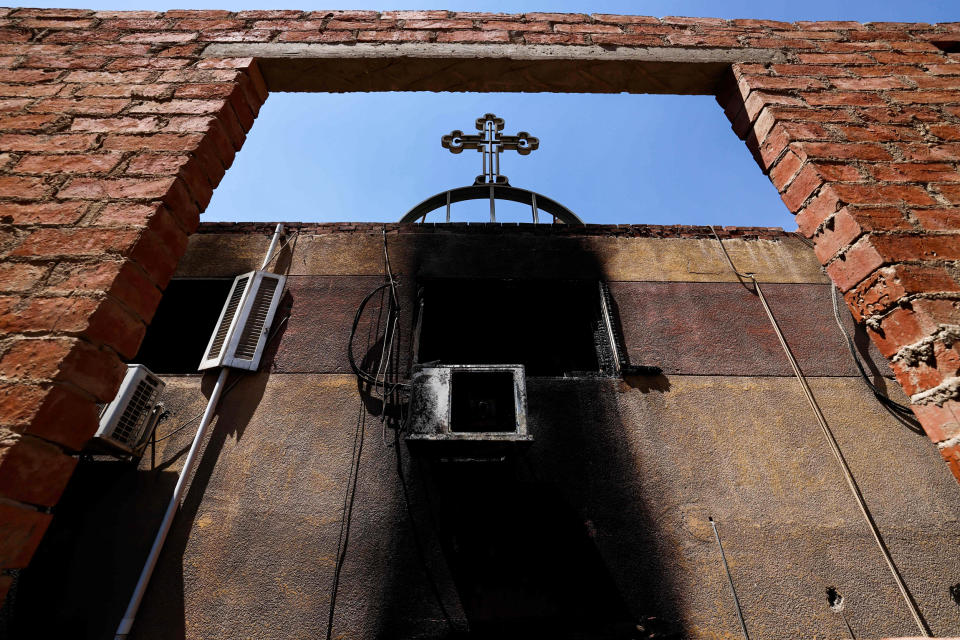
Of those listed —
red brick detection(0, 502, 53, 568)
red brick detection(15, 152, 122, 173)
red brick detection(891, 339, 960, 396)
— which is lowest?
red brick detection(0, 502, 53, 568)

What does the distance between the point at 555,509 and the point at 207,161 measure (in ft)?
10.6

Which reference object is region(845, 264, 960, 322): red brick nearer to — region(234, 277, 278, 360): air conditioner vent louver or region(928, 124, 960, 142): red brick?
region(928, 124, 960, 142): red brick

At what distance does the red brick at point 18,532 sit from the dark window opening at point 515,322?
3632 millimetres

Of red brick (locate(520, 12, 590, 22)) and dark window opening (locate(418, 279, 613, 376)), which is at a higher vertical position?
dark window opening (locate(418, 279, 613, 376))

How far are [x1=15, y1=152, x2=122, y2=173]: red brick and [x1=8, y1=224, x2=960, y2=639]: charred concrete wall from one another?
2.75 m

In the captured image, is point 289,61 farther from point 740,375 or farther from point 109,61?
point 740,375

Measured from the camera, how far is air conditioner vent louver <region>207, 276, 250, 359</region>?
4.18 metres

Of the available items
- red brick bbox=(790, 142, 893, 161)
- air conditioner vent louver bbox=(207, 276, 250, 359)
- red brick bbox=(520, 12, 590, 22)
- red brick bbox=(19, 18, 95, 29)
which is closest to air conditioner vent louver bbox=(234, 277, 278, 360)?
air conditioner vent louver bbox=(207, 276, 250, 359)

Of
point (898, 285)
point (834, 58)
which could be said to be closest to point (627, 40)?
point (834, 58)

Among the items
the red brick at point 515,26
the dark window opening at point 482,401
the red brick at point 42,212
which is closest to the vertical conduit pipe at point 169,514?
the dark window opening at point 482,401

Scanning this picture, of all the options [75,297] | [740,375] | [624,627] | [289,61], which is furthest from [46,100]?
[740,375]

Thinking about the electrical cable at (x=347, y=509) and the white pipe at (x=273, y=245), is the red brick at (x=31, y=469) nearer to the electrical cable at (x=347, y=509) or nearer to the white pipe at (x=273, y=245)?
the electrical cable at (x=347, y=509)

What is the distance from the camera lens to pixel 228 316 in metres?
4.39

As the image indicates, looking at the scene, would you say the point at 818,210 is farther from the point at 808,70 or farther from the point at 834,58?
the point at 834,58
